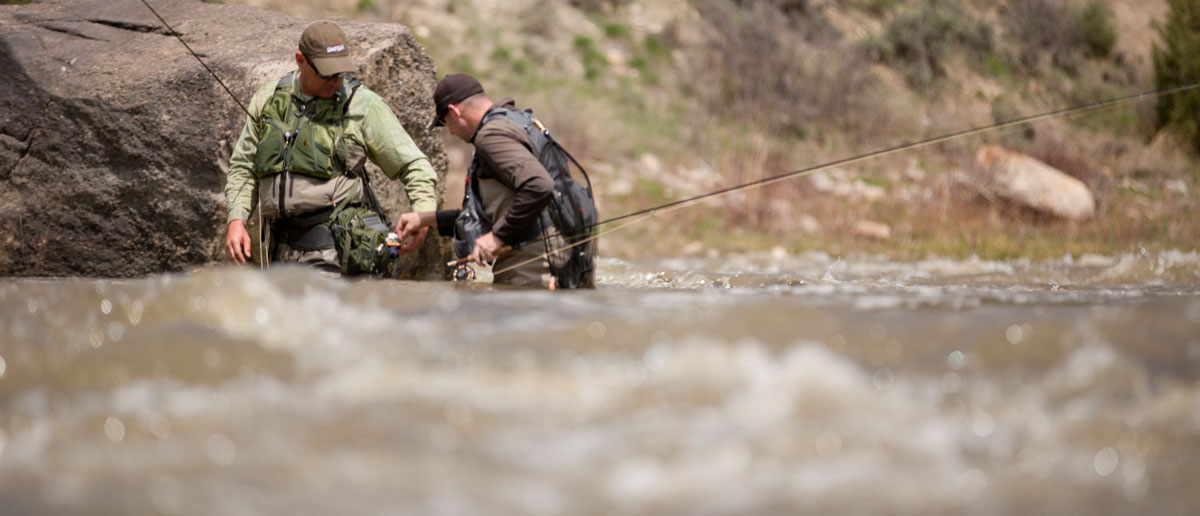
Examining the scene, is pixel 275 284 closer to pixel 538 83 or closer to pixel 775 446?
pixel 775 446

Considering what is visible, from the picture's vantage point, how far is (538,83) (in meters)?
14.7

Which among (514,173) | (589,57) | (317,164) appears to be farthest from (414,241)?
(589,57)

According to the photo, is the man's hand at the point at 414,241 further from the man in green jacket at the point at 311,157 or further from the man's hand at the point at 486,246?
the man's hand at the point at 486,246

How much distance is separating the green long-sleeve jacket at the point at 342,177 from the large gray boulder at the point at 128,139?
35.1 inches

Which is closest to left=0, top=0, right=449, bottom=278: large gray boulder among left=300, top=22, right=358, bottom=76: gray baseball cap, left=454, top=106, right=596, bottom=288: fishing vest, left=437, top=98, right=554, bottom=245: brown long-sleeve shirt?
left=300, top=22, right=358, bottom=76: gray baseball cap

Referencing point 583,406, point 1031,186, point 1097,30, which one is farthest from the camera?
point 1097,30

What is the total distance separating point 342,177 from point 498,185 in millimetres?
739

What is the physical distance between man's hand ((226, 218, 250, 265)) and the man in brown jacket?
0.69 metres

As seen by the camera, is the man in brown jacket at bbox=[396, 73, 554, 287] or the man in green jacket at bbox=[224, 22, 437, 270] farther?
the man in green jacket at bbox=[224, 22, 437, 270]

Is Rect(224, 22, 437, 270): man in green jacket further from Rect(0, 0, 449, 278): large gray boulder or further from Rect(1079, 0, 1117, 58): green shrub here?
Rect(1079, 0, 1117, 58): green shrub

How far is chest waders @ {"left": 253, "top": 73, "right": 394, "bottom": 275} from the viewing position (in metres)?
4.71

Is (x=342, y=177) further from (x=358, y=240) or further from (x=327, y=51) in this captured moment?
(x=327, y=51)

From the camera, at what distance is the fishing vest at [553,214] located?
15.8 feet

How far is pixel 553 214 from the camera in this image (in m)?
4.82
